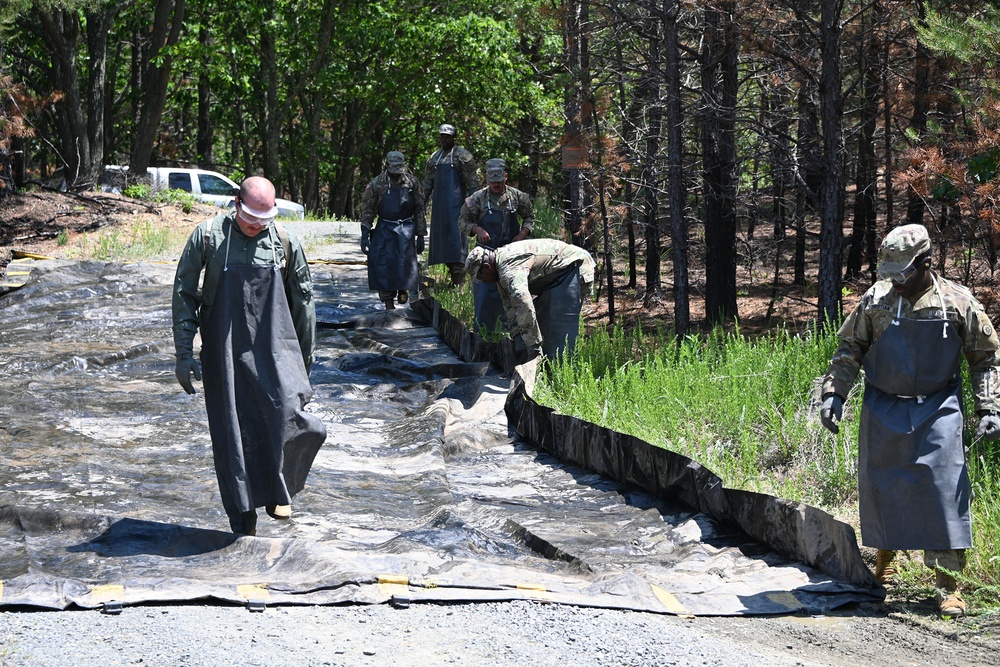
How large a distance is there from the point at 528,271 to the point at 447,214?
482 centimetres

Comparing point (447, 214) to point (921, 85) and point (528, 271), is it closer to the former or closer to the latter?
point (528, 271)

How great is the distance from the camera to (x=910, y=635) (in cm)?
481

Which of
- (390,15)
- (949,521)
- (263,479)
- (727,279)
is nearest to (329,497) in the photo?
(263,479)

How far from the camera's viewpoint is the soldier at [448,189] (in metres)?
13.6

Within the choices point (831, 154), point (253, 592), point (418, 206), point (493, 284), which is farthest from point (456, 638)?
point (418, 206)

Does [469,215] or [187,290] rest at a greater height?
[469,215]

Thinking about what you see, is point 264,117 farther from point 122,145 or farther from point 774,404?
point 774,404

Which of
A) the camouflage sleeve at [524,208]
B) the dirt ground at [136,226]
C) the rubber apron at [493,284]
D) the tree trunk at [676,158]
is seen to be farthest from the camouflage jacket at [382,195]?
the tree trunk at [676,158]

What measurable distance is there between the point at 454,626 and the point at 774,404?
378 centimetres

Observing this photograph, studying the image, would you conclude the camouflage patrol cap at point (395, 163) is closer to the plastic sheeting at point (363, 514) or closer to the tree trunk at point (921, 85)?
the plastic sheeting at point (363, 514)

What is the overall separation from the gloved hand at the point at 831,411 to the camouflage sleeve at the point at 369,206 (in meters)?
8.41

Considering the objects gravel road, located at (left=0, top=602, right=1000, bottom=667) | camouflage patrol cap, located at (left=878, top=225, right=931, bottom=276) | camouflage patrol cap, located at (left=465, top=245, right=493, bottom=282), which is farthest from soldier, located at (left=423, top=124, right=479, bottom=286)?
gravel road, located at (left=0, top=602, right=1000, bottom=667)

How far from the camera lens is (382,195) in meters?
13.5

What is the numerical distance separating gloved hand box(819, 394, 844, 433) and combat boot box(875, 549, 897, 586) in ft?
1.94
